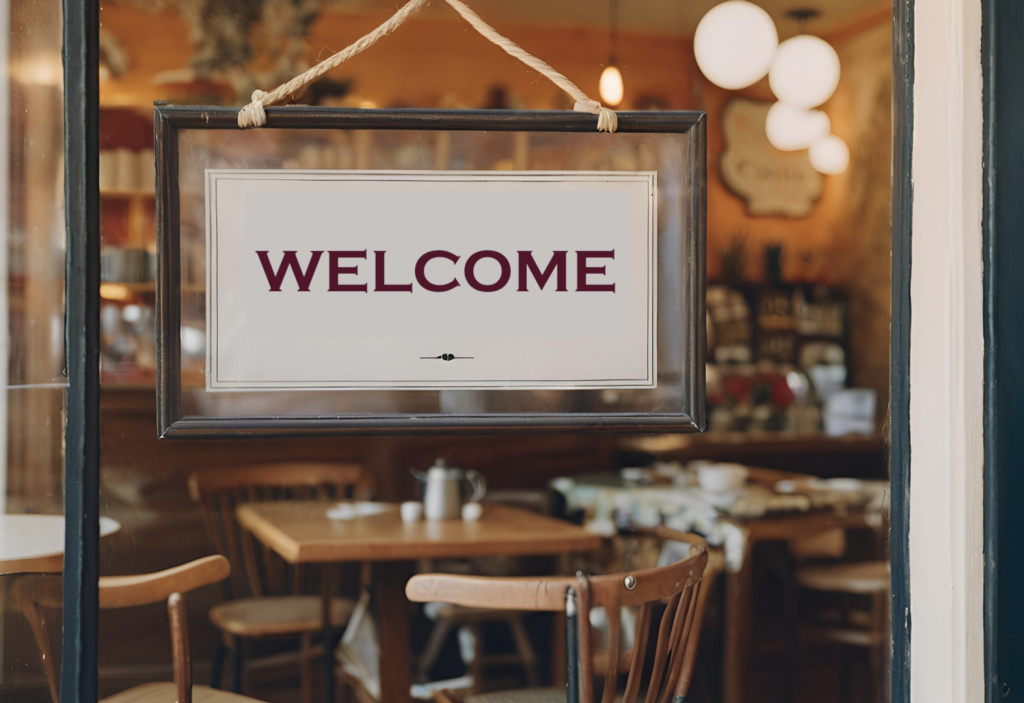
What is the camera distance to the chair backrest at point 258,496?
5.35 feet

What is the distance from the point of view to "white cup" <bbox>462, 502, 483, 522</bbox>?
2.32 metres

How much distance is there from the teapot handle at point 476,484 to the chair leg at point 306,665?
70cm

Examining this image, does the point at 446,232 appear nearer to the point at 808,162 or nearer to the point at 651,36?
the point at 651,36

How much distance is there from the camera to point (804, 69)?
183 centimetres

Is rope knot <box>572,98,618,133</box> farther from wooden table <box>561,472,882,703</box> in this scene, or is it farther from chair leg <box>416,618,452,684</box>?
chair leg <box>416,618,452,684</box>

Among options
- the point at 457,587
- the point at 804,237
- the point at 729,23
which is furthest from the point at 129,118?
the point at 804,237

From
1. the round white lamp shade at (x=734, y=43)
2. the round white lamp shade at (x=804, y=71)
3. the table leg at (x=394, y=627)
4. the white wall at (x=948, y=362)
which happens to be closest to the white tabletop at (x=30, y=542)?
the table leg at (x=394, y=627)

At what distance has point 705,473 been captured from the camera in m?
2.74

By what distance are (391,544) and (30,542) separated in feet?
2.94

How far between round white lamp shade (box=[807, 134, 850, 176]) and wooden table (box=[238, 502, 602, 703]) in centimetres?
106

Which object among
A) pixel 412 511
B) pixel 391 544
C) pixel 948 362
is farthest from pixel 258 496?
pixel 948 362

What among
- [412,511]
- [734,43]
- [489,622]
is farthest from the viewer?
[489,622]

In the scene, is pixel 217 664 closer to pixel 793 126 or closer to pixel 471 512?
pixel 471 512

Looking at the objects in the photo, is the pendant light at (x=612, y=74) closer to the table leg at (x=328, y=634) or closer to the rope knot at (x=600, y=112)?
the rope knot at (x=600, y=112)
